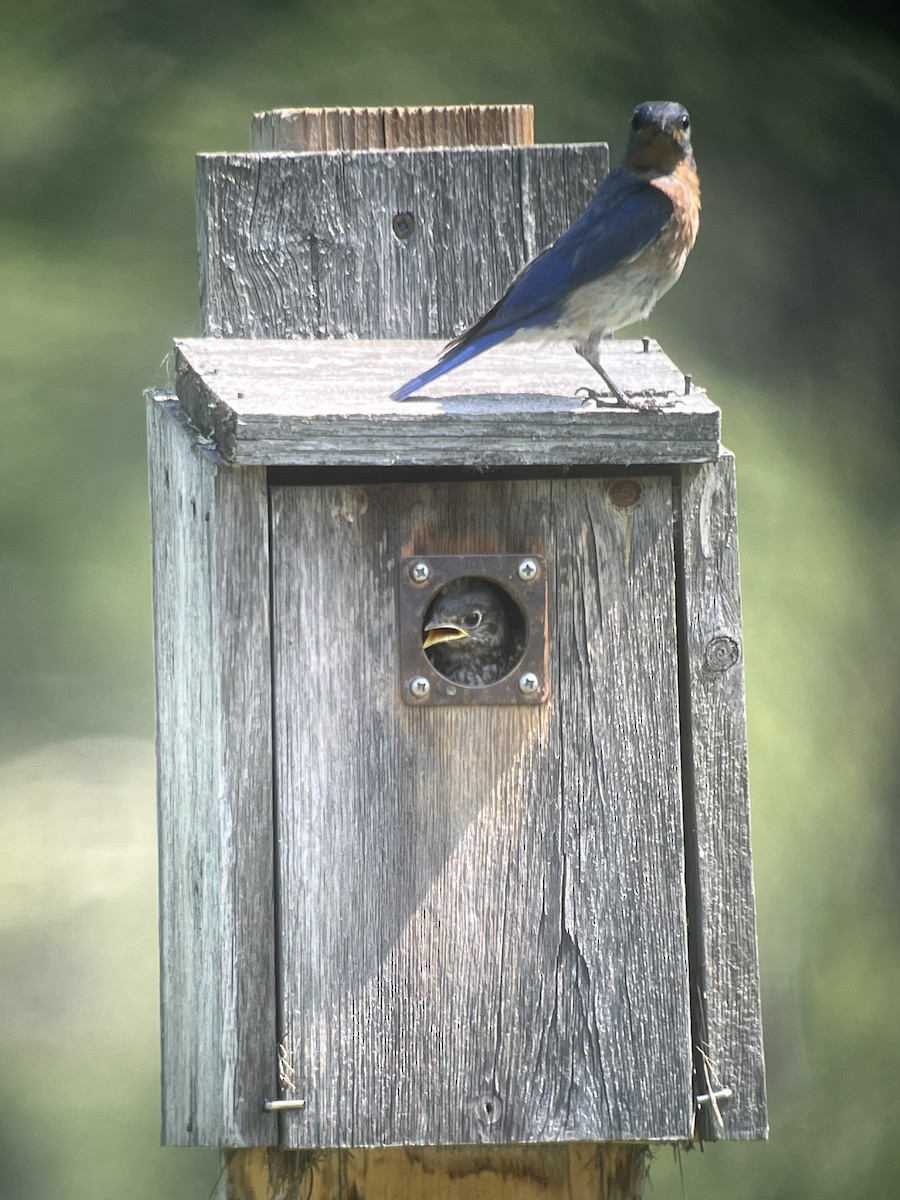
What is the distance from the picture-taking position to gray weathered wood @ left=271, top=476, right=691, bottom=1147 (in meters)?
2.27

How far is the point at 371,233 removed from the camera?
2.81 metres

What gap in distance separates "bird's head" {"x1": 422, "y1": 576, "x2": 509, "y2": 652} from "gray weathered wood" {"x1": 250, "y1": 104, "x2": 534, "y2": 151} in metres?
0.84

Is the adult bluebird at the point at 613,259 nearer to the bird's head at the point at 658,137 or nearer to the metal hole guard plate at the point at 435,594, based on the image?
the bird's head at the point at 658,137

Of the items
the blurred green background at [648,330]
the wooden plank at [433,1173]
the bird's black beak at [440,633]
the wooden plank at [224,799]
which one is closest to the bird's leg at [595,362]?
the bird's black beak at [440,633]

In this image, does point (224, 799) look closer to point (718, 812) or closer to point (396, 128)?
point (718, 812)

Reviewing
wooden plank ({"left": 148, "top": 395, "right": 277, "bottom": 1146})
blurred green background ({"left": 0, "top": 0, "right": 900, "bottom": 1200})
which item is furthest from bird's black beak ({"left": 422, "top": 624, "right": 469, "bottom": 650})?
blurred green background ({"left": 0, "top": 0, "right": 900, "bottom": 1200})

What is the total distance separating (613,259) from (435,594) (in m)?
0.73

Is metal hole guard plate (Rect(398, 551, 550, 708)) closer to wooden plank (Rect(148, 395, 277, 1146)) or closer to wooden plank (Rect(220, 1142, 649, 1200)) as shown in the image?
wooden plank (Rect(148, 395, 277, 1146))

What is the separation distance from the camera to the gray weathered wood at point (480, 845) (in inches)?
89.4

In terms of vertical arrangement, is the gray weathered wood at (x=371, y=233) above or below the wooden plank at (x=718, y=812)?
above

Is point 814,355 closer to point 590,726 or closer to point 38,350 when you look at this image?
point 38,350

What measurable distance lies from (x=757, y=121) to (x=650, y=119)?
180 cm

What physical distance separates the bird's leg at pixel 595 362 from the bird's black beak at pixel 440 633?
1.10 feet

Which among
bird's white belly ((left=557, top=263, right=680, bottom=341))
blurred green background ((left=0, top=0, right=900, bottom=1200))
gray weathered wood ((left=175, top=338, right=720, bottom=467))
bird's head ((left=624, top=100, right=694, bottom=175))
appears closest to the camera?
gray weathered wood ((left=175, top=338, right=720, bottom=467))
